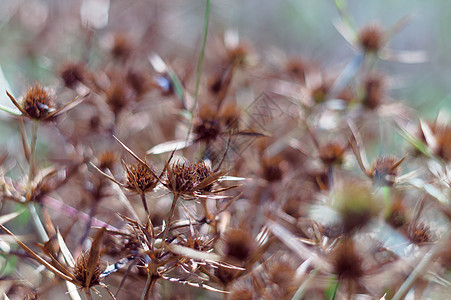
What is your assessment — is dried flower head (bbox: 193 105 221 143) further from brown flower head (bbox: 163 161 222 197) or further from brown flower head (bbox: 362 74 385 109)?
brown flower head (bbox: 362 74 385 109)

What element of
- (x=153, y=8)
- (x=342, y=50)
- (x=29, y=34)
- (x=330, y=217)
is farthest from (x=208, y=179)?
(x=342, y=50)

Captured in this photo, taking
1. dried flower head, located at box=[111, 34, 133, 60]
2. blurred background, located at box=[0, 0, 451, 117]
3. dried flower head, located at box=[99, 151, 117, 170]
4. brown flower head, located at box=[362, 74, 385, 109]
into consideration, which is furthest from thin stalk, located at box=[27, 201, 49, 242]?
brown flower head, located at box=[362, 74, 385, 109]

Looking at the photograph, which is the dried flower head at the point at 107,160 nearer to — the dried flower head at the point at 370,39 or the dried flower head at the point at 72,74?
the dried flower head at the point at 72,74

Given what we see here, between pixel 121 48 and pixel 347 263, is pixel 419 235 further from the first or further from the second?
pixel 121 48

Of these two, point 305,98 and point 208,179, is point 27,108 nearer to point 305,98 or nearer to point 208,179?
point 208,179

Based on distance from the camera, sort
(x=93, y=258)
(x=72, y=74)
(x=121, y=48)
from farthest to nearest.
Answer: (x=121, y=48), (x=72, y=74), (x=93, y=258)

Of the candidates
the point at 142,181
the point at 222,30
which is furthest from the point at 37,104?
the point at 222,30
